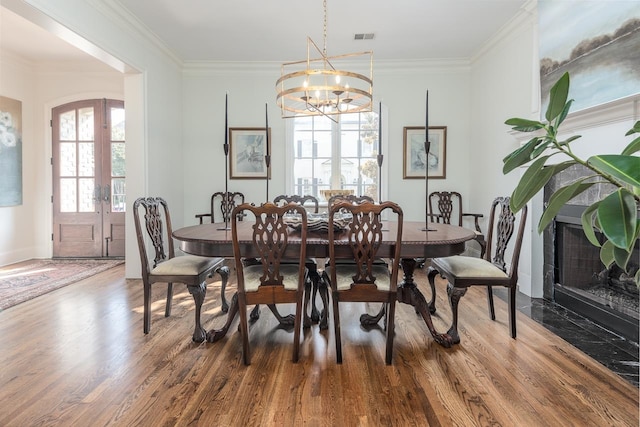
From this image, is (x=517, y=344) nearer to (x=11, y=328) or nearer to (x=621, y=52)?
(x=621, y=52)

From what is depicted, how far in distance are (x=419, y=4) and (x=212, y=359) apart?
3563mm

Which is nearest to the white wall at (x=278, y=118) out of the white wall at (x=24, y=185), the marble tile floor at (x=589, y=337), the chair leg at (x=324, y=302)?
the white wall at (x=24, y=185)

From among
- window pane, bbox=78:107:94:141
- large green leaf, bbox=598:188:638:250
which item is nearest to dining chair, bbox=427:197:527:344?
large green leaf, bbox=598:188:638:250

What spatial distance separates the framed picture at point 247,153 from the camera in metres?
5.40

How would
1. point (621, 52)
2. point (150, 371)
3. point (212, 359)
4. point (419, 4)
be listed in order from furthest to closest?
point (419, 4) < point (621, 52) < point (212, 359) < point (150, 371)

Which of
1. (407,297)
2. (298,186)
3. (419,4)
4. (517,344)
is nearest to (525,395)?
(517,344)

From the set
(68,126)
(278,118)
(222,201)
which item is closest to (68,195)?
(68,126)

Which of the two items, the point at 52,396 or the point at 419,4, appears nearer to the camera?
the point at 52,396

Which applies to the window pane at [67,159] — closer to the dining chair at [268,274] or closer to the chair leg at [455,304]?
the dining chair at [268,274]

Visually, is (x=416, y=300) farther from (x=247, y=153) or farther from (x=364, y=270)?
(x=247, y=153)

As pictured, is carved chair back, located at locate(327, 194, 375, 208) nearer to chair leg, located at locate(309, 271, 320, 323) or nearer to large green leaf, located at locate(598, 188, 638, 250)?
chair leg, located at locate(309, 271, 320, 323)

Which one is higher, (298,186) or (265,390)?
(298,186)

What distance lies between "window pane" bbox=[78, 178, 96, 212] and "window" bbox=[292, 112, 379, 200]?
295 cm

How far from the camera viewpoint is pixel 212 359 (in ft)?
7.66
